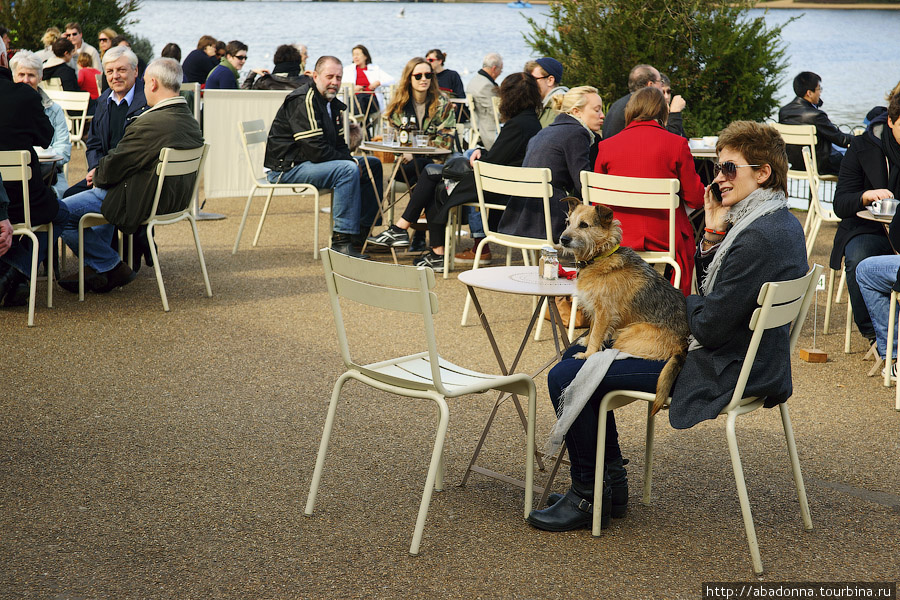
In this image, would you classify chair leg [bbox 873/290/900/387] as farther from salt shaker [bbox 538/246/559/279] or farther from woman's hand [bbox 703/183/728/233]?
salt shaker [bbox 538/246/559/279]

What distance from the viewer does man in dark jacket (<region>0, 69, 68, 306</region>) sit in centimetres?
578

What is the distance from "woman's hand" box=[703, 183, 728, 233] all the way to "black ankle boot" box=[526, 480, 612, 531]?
100 centimetres

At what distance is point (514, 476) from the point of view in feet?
12.5

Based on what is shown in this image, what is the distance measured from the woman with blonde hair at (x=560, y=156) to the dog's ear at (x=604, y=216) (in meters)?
2.52

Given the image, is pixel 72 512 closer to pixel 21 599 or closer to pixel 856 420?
pixel 21 599

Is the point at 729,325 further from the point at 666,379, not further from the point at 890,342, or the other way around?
the point at 890,342

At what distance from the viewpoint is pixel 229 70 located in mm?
12359

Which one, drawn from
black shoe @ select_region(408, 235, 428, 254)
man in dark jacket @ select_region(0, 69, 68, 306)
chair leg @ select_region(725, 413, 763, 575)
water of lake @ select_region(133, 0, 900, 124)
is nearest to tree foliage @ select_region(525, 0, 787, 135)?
black shoe @ select_region(408, 235, 428, 254)

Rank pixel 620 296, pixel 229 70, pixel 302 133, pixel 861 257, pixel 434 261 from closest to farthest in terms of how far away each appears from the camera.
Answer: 1. pixel 620 296
2. pixel 861 257
3. pixel 434 261
4. pixel 302 133
5. pixel 229 70

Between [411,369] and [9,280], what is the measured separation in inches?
147

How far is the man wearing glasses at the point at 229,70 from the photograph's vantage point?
1217cm

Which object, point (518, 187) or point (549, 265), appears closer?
point (549, 265)

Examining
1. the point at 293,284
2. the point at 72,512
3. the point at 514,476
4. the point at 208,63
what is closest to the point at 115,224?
the point at 293,284

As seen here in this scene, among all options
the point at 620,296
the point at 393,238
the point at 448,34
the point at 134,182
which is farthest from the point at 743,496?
the point at 448,34
